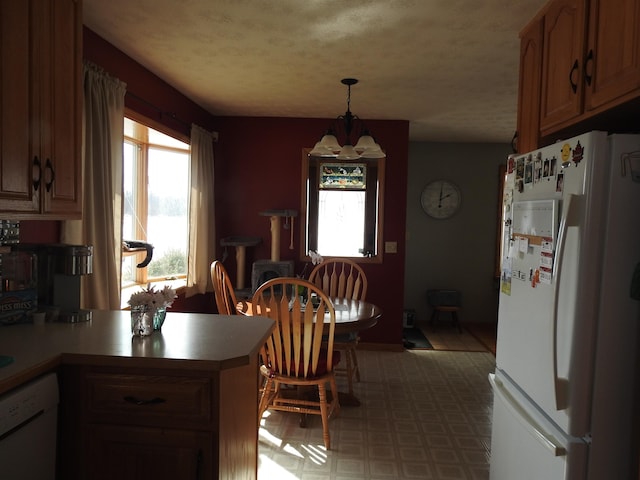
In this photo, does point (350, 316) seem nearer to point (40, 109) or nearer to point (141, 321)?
point (141, 321)

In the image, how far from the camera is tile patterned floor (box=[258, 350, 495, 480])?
2387mm

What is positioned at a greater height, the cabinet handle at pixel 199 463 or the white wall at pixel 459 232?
the white wall at pixel 459 232

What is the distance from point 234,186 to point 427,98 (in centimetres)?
211

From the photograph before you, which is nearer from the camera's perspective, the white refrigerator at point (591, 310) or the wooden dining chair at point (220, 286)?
the white refrigerator at point (591, 310)

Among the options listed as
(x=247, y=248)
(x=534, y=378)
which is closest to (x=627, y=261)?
(x=534, y=378)

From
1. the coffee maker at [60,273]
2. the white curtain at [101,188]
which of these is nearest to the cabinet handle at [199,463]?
the coffee maker at [60,273]

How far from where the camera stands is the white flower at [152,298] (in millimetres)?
1613

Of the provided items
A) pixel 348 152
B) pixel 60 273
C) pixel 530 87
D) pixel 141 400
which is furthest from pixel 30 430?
pixel 530 87

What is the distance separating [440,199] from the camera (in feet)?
18.9

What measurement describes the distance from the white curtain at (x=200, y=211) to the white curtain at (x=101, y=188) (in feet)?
4.18

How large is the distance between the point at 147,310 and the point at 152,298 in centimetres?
5

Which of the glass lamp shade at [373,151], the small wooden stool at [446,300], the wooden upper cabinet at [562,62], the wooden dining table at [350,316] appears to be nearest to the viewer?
the wooden upper cabinet at [562,62]

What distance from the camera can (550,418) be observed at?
1525 millimetres

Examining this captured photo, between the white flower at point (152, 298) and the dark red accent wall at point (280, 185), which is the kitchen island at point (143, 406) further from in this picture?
the dark red accent wall at point (280, 185)
